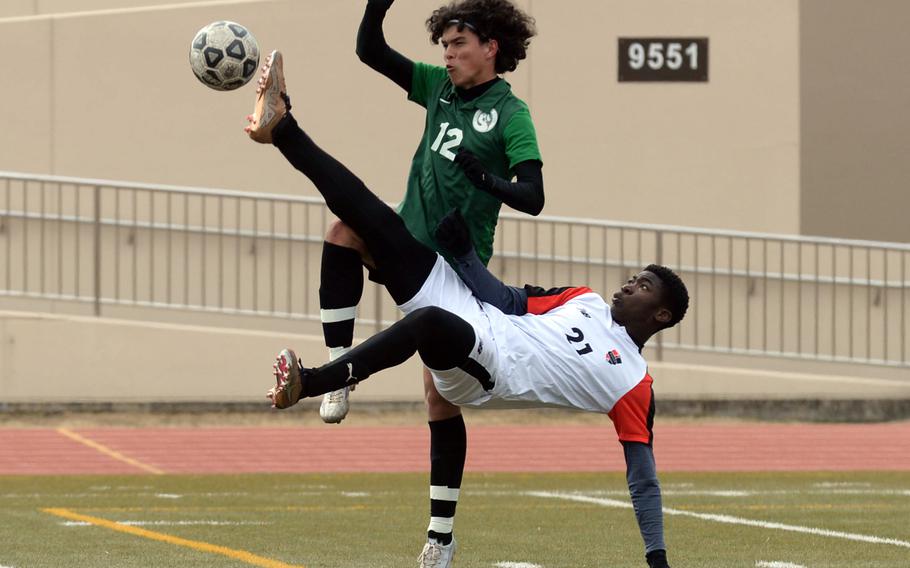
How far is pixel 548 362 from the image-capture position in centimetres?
747

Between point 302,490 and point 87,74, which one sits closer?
point 302,490

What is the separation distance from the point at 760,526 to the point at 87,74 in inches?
464

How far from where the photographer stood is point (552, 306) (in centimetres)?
791

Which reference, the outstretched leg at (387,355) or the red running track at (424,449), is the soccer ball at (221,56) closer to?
the outstretched leg at (387,355)

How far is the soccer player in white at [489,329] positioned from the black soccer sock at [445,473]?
2.01 ft

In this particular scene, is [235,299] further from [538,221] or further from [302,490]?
[302,490]

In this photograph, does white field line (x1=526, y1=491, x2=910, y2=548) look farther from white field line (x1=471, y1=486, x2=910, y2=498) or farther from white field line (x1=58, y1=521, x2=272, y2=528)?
white field line (x1=58, y1=521, x2=272, y2=528)

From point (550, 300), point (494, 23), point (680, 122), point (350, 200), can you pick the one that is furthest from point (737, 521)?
point (680, 122)

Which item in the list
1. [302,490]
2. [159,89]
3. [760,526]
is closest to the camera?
[760,526]

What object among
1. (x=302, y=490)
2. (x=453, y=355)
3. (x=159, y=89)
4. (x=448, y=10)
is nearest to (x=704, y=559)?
(x=453, y=355)

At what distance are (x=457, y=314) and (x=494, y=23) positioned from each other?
1455 millimetres

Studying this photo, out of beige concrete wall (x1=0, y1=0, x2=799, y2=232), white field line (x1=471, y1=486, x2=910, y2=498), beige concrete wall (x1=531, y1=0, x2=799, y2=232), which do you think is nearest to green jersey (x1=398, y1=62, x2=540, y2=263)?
white field line (x1=471, y1=486, x2=910, y2=498)

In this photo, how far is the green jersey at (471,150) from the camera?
780 centimetres

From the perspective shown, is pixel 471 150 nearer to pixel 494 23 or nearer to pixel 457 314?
pixel 494 23
